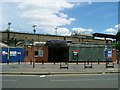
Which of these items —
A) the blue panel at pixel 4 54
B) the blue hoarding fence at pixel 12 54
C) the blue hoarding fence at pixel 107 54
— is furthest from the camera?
the blue hoarding fence at pixel 107 54

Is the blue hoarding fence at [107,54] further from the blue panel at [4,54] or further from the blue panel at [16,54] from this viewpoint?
the blue panel at [4,54]

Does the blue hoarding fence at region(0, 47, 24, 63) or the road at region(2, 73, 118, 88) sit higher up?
the blue hoarding fence at region(0, 47, 24, 63)

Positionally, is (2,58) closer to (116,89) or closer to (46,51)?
(46,51)

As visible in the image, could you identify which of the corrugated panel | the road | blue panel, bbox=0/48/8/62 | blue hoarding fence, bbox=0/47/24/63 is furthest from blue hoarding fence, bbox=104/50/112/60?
the road

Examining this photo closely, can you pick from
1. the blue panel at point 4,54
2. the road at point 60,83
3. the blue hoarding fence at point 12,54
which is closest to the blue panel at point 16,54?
the blue hoarding fence at point 12,54

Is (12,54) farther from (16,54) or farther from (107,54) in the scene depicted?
(107,54)

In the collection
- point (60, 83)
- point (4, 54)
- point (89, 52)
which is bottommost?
point (60, 83)

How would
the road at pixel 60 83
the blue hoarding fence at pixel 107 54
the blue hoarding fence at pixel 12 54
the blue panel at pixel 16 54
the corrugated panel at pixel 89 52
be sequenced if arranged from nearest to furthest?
the road at pixel 60 83 → the blue hoarding fence at pixel 12 54 → the blue panel at pixel 16 54 → the corrugated panel at pixel 89 52 → the blue hoarding fence at pixel 107 54

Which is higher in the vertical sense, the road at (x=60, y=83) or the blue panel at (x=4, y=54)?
the blue panel at (x=4, y=54)

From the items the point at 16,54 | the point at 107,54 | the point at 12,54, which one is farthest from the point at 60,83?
the point at 107,54

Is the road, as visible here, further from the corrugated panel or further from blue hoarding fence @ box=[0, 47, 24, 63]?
the corrugated panel

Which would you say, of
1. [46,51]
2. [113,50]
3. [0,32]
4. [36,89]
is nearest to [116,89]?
[36,89]

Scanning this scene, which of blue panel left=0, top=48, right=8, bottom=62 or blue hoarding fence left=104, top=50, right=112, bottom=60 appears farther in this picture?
blue hoarding fence left=104, top=50, right=112, bottom=60

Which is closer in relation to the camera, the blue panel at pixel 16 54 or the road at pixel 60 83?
the road at pixel 60 83
